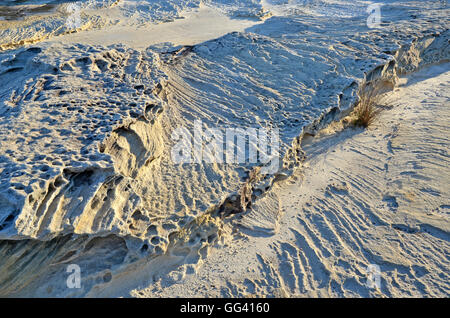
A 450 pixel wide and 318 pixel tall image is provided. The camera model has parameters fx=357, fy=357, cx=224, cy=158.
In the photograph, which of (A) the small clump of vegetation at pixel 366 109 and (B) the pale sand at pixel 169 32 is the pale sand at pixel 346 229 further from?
(B) the pale sand at pixel 169 32

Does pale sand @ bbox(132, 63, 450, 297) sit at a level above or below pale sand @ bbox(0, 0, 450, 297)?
below

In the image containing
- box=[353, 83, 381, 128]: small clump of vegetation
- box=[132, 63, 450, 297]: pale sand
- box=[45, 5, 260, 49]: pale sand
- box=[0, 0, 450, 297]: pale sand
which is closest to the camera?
box=[0, 0, 450, 297]: pale sand

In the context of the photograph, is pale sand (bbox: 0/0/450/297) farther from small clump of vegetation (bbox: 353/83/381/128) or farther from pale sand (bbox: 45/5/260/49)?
pale sand (bbox: 45/5/260/49)

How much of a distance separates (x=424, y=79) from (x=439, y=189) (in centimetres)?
306

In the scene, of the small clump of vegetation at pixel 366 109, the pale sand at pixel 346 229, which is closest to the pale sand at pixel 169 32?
the small clump of vegetation at pixel 366 109

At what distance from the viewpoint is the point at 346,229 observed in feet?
10.9

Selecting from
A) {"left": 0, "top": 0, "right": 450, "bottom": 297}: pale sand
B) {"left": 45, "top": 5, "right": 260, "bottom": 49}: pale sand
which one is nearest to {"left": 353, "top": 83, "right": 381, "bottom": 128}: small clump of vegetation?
{"left": 0, "top": 0, "right": 450, "bottom": 297}: pale sand

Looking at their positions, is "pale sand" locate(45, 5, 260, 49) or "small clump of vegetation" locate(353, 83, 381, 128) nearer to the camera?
"small clump of vegetation" locate(353, 83, 381, 128)

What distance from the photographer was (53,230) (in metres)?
2.56

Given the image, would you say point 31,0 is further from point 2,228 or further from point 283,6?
point 2,228

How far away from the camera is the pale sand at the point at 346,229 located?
2852 mm

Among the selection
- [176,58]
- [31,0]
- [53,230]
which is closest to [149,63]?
[176,58]

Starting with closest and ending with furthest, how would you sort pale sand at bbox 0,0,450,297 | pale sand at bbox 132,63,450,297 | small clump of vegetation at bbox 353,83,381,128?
pale sand at bbox 0,0,450,297, pale sand at bbox 132,63,450,297, small clump of vegetation at bbox 353,83,381,128

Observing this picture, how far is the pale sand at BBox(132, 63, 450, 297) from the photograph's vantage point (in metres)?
2.85
